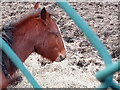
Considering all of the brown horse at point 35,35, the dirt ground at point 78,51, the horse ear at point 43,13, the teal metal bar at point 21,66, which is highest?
the teal metal bar at point 21,66

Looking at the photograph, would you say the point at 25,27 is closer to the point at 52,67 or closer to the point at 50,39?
the point at 50,39

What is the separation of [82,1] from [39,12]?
3849 millimetres

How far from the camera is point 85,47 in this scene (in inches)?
197

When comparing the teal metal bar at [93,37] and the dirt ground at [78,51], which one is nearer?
the teal metal bar at [93,37]

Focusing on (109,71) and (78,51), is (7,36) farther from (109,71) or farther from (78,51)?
(109,71)

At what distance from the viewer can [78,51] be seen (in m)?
4.93

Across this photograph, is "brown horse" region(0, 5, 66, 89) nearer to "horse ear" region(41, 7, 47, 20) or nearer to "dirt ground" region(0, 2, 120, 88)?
"horse ear" region(41, 7, 47, 20)

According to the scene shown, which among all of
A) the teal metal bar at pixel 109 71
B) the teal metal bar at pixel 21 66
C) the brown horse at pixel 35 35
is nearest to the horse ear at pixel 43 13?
the brown horse at pixel 35 35

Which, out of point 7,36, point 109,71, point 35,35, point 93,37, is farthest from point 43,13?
point 109,71

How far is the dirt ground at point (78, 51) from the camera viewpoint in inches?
165

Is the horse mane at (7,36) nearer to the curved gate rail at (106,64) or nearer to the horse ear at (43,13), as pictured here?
the horse ear at (43,13)

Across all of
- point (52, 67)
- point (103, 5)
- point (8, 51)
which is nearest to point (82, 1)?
point (103, 5)

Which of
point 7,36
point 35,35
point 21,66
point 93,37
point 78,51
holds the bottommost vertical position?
point 78,51

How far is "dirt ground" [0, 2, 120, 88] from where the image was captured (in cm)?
418
